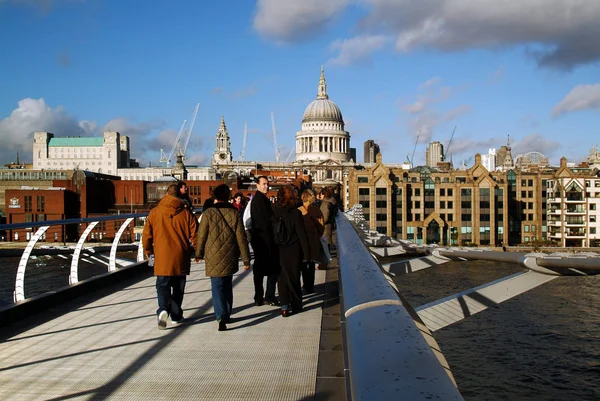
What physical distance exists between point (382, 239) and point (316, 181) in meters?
153

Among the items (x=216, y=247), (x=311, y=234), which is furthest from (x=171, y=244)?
(x=311, y=234)

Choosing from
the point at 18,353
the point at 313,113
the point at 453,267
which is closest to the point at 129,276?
the point at 18,353

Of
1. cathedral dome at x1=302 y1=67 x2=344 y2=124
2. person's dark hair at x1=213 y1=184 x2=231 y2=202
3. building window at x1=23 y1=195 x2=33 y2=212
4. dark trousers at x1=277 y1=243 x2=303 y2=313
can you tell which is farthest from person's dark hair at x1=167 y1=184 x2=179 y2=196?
cathedral dome at x1=302 y1=67 x2=344 y2=124

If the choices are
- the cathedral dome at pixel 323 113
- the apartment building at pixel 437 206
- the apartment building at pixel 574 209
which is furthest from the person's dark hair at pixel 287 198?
the cathedral dome at pixel 323 113

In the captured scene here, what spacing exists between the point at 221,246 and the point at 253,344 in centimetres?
139

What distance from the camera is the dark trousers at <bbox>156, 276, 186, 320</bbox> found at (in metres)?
6.74

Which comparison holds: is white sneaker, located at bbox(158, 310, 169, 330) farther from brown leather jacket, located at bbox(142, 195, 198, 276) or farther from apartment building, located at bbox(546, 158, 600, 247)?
apartment building, located at bbox(546, 158, 600, 247)

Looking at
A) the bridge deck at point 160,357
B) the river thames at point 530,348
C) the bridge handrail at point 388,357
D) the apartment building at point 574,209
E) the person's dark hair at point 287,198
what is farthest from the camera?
the apartment building at point 574,209

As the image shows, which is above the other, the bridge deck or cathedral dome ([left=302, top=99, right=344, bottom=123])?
cathedral dome ([left=302, top=99, right=344, bottom=123])

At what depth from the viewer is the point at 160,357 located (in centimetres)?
536

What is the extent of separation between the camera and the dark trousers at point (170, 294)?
265 inches

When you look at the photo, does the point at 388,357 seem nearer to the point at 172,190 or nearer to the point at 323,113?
the point at 172,190

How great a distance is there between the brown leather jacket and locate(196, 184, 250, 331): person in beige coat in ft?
0.69

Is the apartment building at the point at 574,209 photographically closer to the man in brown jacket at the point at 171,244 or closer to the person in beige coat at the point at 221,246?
the person in beige coat at the point at 221,246
